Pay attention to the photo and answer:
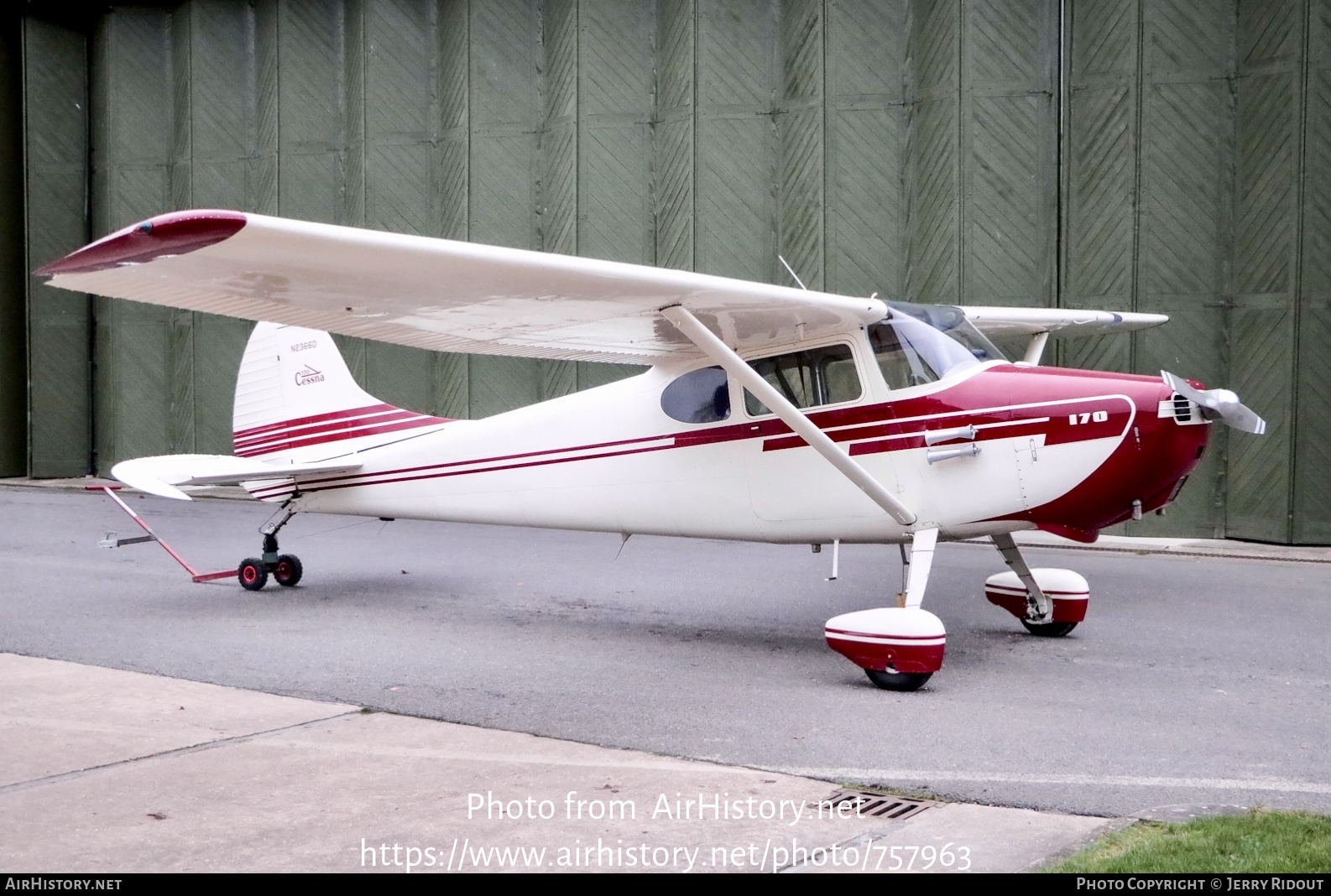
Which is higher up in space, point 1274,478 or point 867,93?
point 867,93

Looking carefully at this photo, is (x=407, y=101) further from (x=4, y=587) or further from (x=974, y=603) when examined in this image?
(x=974, y=603)

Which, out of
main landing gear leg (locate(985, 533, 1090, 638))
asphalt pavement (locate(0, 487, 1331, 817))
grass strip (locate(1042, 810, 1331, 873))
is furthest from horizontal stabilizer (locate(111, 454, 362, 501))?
grass strip (locate(1042, 810, 1331, 873))

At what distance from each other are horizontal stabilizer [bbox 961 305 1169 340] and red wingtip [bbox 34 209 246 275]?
5.83 metres

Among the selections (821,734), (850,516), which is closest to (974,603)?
(850,516)

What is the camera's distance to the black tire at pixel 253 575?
33.7 ft

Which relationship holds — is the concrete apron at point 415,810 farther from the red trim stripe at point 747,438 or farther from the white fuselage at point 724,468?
the red trim stripe at point 747,438

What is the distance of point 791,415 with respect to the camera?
7.30 metres

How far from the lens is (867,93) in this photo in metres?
15.8

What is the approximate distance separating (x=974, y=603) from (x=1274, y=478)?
6.11m

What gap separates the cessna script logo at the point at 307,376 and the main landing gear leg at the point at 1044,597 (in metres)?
5.68

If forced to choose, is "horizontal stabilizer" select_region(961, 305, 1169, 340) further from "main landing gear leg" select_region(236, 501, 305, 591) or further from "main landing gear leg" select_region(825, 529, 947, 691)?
"main landing gear leg" select_region(236, 501, 305, 591)

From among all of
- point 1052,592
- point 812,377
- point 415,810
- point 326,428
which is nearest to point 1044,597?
point 1052,592

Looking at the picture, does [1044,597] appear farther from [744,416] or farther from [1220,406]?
[744,416]

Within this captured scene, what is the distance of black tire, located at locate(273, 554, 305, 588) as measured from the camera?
10398 millimetres
